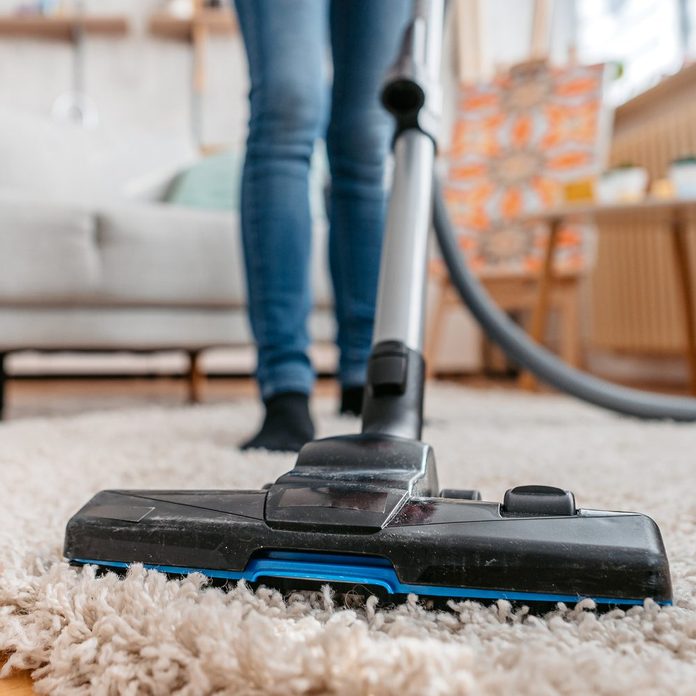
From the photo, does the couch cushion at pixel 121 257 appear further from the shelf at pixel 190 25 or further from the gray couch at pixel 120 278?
the shelf at pixel 190 25

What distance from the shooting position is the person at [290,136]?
0.83m

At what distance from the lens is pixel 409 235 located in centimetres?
57

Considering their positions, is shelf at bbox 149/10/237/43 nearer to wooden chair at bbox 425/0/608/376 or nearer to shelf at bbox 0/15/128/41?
shelf at bbox 0/15/128/41

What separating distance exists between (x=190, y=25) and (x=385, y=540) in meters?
3.46

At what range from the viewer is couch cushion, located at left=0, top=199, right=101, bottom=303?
1.34 metres

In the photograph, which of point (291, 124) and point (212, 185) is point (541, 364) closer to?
point (291, 124)

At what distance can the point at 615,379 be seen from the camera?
264 centimetres

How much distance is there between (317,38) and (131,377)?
217 centimetres

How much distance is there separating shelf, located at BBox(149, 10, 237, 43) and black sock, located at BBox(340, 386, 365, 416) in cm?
262

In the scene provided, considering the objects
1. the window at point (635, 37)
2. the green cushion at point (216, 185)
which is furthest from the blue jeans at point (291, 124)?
the window at point (635, 37)

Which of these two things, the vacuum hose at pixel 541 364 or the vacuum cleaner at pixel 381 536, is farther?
the vacuum hose at pixel 541 364

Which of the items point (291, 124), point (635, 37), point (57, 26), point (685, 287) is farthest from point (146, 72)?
point (291, 124)

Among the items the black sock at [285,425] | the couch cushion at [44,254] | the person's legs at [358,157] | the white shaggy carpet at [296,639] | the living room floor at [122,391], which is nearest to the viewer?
the white shaggy carpet at [296,639]

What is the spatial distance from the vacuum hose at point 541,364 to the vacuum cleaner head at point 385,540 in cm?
85
